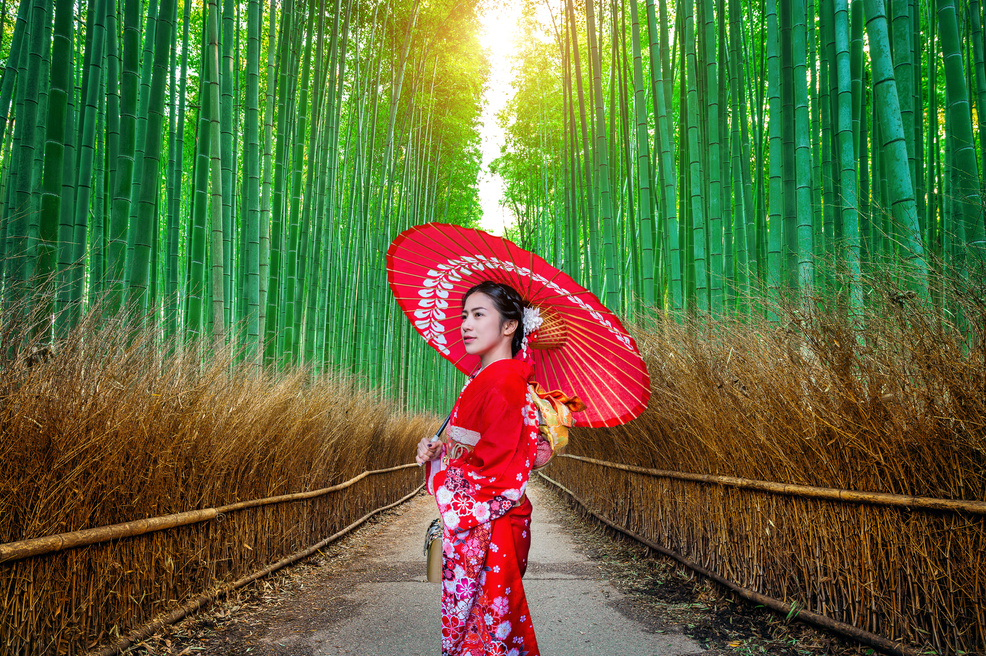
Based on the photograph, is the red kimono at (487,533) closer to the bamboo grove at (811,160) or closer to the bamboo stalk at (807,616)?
the bamboo stalk at (807,616)

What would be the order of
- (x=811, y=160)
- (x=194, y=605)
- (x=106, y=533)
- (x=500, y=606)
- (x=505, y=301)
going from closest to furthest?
1. (x=500, y=606)
2. (x=505, y=301)
3. (x=106, y=533)
4. (x=194, y=605)
5. (x=811, y=160)

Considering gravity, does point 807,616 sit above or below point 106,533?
below

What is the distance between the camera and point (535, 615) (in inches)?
114

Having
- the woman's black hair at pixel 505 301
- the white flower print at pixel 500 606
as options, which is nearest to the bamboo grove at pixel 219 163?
the woman's black hair at pixel 505 301

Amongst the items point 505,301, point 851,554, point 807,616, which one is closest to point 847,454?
point 851,554

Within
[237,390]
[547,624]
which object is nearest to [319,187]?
[237,390]

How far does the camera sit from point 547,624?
9.05 ft

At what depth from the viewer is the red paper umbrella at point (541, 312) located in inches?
68.4

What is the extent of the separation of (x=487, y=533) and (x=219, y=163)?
121 inches

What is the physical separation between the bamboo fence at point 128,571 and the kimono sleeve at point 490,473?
117 cm

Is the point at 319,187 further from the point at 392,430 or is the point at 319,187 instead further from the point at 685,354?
the point at 685,354

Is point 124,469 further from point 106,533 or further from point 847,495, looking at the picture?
point 847,495

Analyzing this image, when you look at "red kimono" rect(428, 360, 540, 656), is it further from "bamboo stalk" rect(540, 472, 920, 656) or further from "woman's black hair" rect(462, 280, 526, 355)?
"bamboo stalk" rect(540, 472, 920, 656)

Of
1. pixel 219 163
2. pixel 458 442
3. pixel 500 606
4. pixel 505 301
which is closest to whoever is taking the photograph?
pixel 500 606
